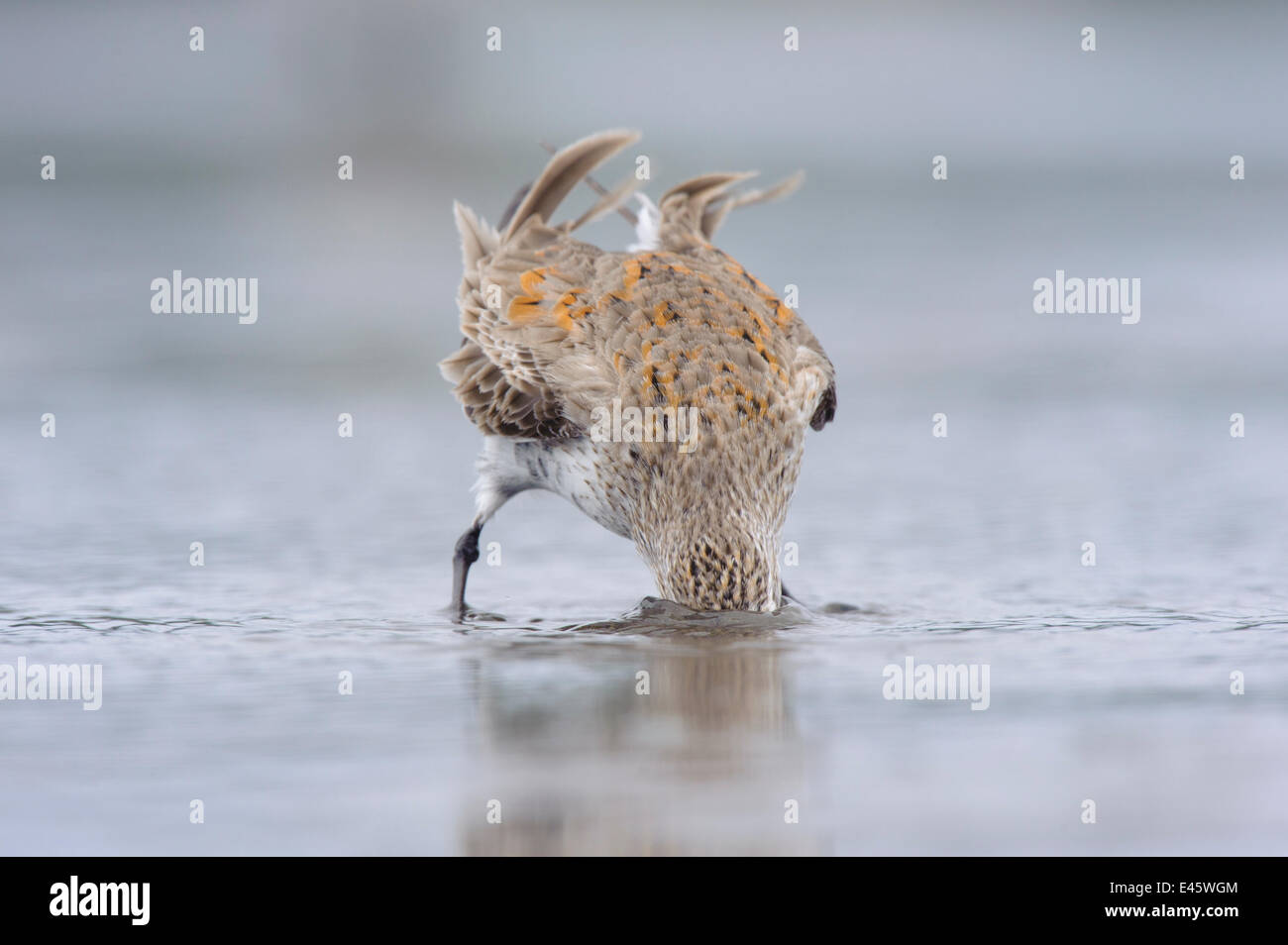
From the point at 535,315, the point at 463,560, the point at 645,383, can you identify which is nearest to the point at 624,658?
the point at 645,383

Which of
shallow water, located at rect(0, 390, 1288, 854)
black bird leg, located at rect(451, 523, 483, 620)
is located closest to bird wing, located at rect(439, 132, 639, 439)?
black bird leg, located at rect(451, 523, 483, 620)

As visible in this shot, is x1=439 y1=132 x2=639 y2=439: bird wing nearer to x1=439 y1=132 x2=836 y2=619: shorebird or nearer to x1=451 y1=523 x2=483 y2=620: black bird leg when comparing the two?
x1=439 y1=132 x2=836 y2=619: shorebird

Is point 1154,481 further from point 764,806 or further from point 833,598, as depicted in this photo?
point 764,806

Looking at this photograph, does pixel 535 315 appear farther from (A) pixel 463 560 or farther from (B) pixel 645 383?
(A) pixel 463 560

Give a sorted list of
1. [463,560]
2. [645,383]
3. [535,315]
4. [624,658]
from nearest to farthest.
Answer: [624,658] < [645,383] < [535,315] < [463,560]

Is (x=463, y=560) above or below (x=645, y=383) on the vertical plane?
below
